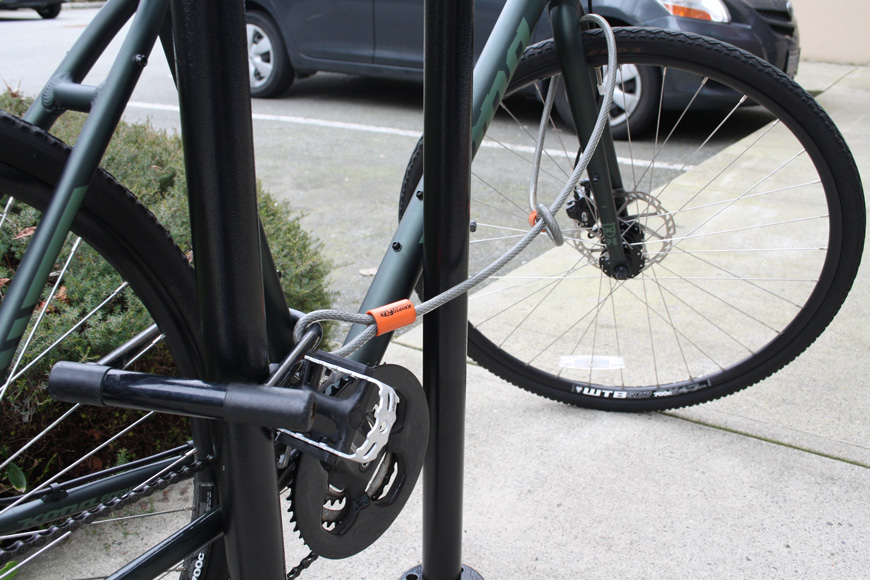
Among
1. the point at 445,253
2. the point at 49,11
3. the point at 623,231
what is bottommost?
the point at 623,231

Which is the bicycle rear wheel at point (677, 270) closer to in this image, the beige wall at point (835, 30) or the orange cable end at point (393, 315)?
the orange cable end at point (393, 315)

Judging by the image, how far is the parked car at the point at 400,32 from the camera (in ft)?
18.2

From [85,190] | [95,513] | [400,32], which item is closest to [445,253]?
[85,190]

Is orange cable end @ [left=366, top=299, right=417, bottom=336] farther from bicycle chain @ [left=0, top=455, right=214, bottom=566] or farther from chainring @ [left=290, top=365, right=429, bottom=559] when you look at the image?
bicycle chain @ [left=0, top=455, right=214, bottom=566]

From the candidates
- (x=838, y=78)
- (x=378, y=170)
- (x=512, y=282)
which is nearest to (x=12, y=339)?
(x=512, y=282)

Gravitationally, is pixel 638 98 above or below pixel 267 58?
below

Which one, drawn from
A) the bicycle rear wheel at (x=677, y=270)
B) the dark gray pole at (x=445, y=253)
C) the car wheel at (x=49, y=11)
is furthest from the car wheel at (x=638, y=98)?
the car wheel at (x=49, y=11)

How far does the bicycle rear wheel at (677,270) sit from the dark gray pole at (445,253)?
1.02ft

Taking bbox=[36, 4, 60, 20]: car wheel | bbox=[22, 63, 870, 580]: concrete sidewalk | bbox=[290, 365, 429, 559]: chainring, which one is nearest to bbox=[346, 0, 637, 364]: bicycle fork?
bbox=[290, 365, 429, 559]: chainring

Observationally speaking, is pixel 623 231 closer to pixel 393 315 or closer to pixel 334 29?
pixel 393 315

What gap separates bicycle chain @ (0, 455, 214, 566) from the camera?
1061 millimetres

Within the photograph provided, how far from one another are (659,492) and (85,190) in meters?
1.58

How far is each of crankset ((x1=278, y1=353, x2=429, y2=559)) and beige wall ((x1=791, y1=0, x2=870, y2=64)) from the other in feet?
32.3

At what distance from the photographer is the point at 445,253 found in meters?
1.32
